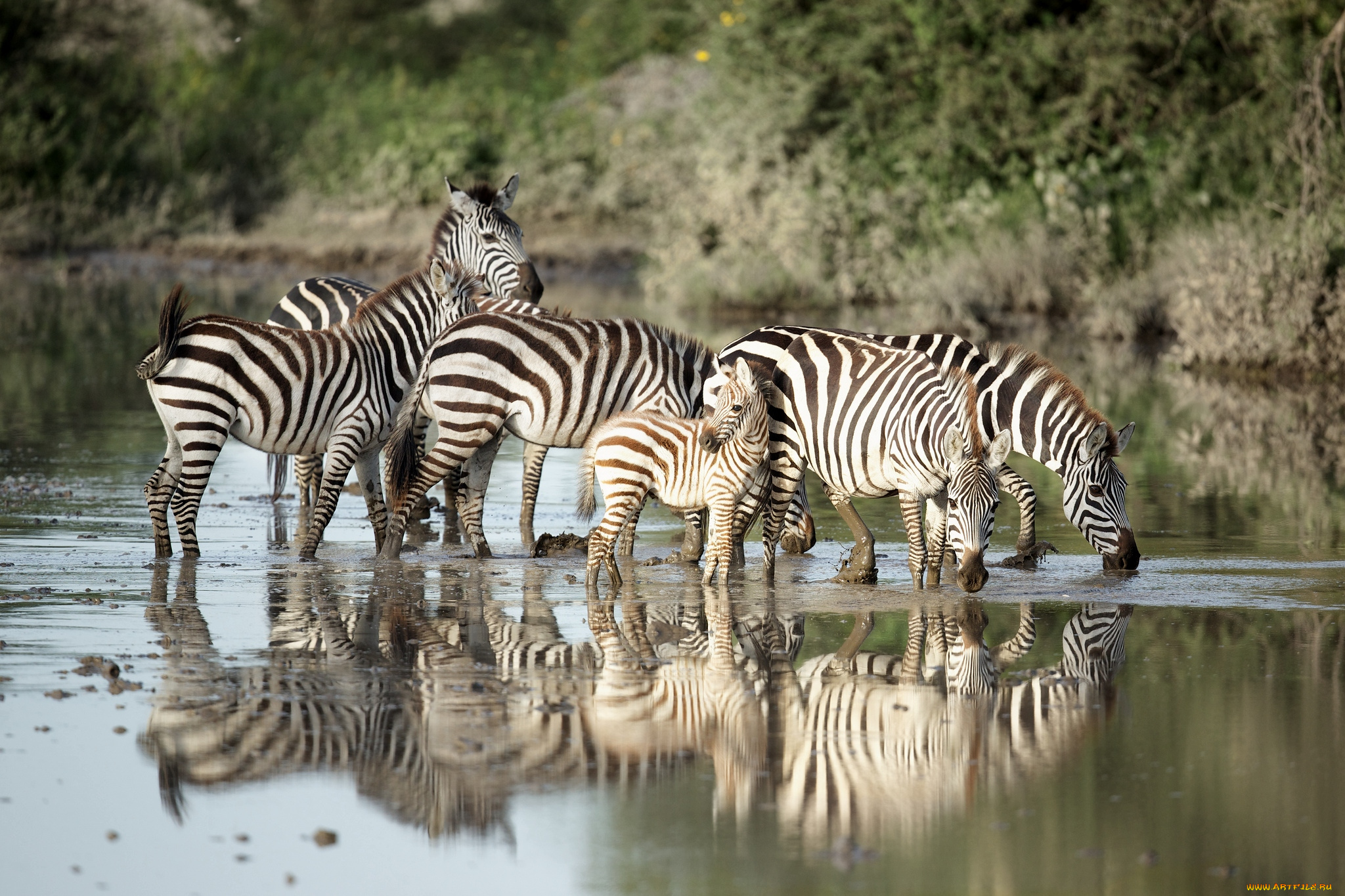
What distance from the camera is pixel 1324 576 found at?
31.6ft

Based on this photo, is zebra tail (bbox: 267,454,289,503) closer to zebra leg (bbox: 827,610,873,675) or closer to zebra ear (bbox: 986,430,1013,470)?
zebra leg (bbox: 827,610,873,675)

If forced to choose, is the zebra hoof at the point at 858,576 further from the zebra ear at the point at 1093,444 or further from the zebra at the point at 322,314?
the zebra at the point at 322,314

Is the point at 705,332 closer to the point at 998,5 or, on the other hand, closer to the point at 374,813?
the point at 998,5

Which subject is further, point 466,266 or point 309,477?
point 466,266

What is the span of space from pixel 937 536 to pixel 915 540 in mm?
170

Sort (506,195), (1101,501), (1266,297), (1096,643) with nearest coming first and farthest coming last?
(1096,643) → (1101,501) → (506,195) → (1266,297)

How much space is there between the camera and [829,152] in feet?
92.6

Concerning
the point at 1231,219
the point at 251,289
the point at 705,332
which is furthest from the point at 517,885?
the point at 251,289

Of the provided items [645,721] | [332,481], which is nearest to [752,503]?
[332,481]

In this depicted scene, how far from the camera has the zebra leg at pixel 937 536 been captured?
9328mm

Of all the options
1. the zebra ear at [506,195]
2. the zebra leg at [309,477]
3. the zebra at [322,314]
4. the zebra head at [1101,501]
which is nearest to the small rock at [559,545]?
the zebra at [322,314]

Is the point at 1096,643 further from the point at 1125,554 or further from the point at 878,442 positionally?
the point at 878,442

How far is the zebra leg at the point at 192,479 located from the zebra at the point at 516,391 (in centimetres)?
105

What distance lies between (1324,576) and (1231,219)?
1148 centimetres
